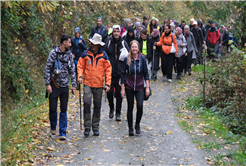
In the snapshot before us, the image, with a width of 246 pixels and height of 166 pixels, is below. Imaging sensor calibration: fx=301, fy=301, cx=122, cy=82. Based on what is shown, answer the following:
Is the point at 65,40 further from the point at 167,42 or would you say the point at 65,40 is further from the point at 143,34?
the point at 167,42

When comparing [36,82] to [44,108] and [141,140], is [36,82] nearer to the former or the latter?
[44,108]

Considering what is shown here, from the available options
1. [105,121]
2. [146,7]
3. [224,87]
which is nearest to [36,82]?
[105,121]

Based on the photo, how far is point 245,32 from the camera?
10.6 meters

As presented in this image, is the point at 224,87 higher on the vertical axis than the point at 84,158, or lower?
higher

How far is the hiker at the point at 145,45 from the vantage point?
14.1m

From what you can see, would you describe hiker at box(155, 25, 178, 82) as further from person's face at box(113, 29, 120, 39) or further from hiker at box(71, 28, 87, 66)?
person's face at box(113, 29, 120, 39)

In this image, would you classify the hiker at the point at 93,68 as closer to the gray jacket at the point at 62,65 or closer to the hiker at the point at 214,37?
the gray jacket at the point at 62,65

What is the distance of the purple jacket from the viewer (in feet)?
25.5

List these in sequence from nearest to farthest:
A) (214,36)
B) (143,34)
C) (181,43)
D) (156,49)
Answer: (143,34), (181,43), (156,49), (214,36)

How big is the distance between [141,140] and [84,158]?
1.78 metres

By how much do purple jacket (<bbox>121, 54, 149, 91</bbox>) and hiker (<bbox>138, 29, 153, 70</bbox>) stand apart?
637cm

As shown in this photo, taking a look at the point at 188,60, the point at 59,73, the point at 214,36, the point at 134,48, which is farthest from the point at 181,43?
the point at 59,73

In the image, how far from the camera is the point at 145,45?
1448 cm

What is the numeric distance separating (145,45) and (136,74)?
6923 millimetres
